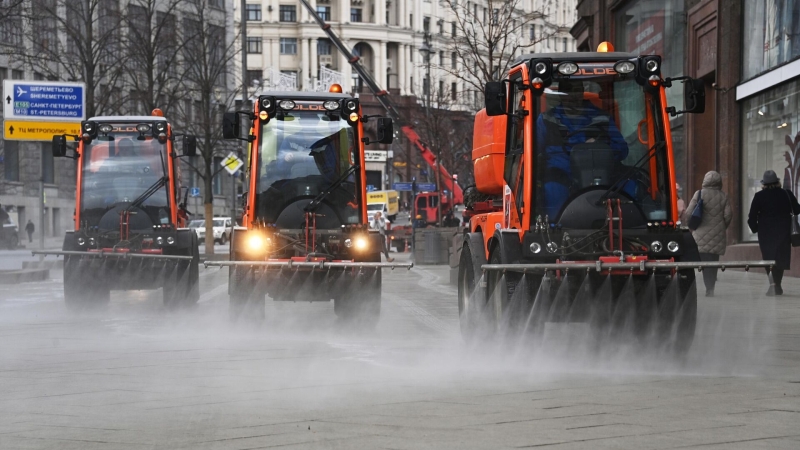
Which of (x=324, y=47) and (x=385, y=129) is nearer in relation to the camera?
(x=385, y=129)

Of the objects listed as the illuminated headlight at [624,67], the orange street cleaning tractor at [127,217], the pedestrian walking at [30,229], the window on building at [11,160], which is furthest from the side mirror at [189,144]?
the pedestrian walking at [30,229]

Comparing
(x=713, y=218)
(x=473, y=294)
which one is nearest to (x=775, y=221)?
(x=713, y=218)

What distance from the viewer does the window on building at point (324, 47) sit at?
4894 inches

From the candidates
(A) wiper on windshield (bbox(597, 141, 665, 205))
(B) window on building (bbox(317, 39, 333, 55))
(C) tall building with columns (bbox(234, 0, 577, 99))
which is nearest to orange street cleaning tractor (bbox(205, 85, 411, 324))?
(A) wiper on windshield (bbox(597, 141, 665, 205))

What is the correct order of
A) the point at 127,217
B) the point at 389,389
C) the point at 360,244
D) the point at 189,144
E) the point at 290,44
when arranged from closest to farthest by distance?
the point at 389,389, the point at 360,244, the point at 127,217, the point at 189,144, the point at 290,44

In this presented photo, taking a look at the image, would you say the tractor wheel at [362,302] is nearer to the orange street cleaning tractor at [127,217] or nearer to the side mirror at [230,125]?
the side mirror at [230,125]

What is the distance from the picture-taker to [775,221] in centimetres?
1772

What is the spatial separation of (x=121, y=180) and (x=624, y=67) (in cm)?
948

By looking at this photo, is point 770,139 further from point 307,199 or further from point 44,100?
point 44,100

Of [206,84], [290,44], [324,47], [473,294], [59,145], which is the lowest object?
[473,294]

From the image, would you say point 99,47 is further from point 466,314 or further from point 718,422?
point 718,422

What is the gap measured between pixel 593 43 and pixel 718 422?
30884 millimetres

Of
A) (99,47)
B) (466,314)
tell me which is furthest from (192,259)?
(99,47)

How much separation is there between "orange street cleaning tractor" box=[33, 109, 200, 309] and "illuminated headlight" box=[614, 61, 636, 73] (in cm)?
808
